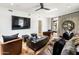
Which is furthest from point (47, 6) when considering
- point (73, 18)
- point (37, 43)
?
point (37, 43)

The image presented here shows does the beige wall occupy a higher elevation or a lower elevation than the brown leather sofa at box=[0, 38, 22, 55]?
higher

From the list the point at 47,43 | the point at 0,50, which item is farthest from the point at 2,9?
the point at 47,43

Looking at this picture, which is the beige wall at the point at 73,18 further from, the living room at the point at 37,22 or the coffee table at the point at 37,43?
the coffee table at the point at 37,43

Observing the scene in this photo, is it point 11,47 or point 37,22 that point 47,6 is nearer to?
point 37,22

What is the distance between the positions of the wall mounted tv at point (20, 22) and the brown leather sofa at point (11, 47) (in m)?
0.22

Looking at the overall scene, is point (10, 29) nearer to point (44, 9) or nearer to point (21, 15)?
point (21, 15)

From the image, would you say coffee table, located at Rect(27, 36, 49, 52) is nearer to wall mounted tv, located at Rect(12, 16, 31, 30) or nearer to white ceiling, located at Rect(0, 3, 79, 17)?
wall mounted tv, located at Rect(12, 16, 31, 30)

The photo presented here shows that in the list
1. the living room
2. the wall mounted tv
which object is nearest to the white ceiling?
the living room

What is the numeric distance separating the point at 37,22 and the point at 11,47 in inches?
24.1

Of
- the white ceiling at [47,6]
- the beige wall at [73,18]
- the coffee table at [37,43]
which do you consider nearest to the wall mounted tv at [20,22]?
the white ceiling at [47,6]

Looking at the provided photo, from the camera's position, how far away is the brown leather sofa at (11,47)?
151cm

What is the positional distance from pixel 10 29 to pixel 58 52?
35.5 inches

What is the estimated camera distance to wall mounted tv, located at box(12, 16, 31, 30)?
1.57 metres

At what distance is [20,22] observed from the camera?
164 centimetres
